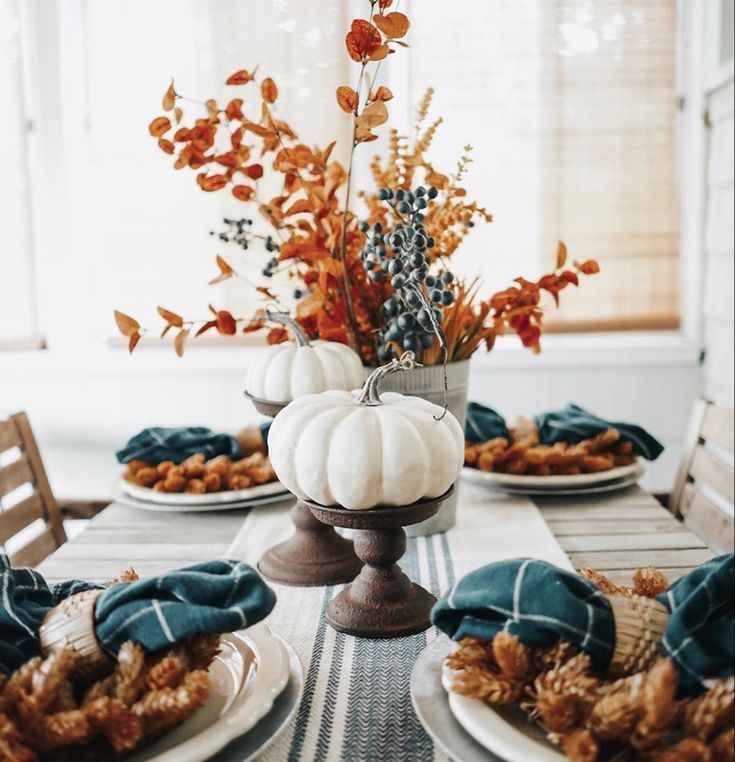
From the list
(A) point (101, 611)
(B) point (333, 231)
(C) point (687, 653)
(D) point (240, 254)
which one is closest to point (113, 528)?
(B) point (333, 231)

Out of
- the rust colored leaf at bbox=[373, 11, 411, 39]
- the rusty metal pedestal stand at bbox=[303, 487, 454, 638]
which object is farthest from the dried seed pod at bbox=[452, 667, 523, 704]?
the rust colored leaf at bbox=[373, 11, 411, 39]

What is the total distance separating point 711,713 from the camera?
1.83 feet

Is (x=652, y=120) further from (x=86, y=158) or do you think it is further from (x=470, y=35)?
(x=86, y=158)

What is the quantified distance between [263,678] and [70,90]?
7.31ft

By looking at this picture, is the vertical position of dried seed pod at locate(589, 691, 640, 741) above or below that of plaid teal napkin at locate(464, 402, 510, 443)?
above

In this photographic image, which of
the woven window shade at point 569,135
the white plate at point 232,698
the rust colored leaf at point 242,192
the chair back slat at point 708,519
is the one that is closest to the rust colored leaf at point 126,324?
the rust colored leaf at point 242,192

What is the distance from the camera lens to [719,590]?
2.14 ft

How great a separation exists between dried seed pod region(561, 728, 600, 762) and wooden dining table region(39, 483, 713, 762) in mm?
137

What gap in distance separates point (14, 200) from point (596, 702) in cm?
243

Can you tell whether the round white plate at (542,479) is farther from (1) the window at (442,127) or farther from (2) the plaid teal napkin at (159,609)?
(1) the window at (442,127)

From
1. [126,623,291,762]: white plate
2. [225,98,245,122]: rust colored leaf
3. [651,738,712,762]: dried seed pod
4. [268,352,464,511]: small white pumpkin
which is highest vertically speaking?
[225,98,245,122]: rust colored leaf

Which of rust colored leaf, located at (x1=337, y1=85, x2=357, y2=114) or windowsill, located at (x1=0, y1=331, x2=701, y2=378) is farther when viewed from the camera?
windowsill, located at (x1=0, y1=331, x2=701, y2=378)

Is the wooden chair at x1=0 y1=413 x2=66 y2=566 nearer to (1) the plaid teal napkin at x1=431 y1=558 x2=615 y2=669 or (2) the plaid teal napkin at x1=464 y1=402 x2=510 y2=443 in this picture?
(2) the plaid teal napkin at x1=464 y1=402 x2=510 y2=443

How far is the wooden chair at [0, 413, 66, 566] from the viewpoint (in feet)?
5.03
